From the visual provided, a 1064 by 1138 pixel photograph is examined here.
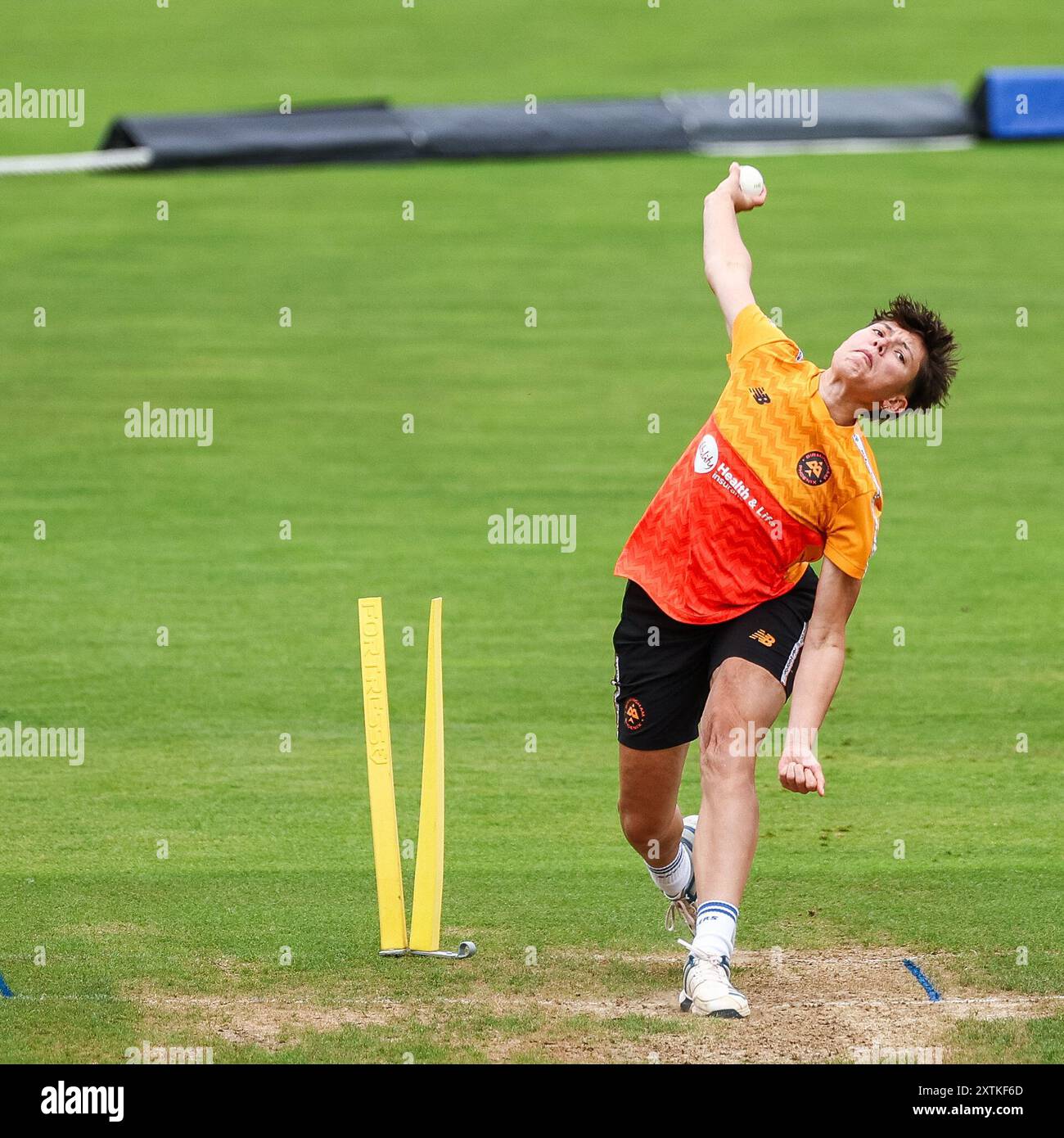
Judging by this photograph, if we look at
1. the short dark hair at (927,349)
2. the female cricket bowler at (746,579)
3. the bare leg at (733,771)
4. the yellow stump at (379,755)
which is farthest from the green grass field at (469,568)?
the short dark hair at (927,349)

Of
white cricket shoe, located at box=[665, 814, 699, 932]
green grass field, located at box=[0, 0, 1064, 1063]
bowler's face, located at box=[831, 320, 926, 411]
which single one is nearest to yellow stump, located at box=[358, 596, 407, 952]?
green grass field, located at box=[0, 0, 1064, 1063]

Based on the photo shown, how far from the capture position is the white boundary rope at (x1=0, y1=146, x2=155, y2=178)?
25.3m

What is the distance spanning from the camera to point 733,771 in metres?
6.70

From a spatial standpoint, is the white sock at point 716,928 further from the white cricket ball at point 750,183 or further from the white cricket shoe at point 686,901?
the white cricket ball at point 750,183

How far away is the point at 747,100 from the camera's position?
2672cm

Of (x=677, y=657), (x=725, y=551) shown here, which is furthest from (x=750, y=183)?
(x=677, y=657)

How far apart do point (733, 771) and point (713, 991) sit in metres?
0.77

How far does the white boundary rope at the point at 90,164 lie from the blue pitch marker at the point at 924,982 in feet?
67.2

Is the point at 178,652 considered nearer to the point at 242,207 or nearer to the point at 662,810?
the point at 662,810

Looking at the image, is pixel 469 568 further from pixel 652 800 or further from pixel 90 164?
pixel 90 164

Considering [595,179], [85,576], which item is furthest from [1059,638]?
[595,179]

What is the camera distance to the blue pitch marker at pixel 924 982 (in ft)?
22.8

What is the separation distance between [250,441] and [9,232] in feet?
26.1

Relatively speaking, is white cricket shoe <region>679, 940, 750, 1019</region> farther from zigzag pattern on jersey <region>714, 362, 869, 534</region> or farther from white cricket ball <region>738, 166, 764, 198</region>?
white cricket ball <region>738, 166, 764, 198</region>
